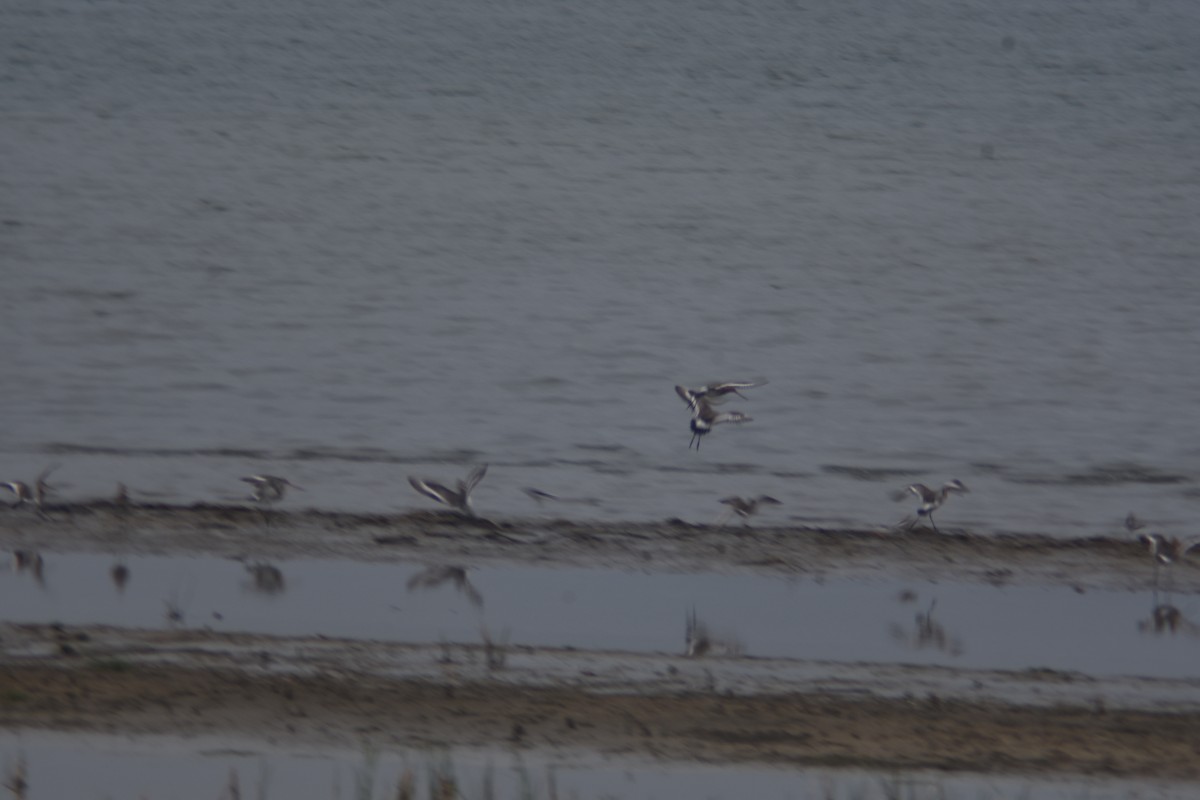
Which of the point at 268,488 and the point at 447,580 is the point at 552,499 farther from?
the point at 447,580

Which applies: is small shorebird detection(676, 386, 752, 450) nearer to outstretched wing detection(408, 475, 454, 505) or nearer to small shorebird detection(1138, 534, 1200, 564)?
outstretched wing detection(408, 475, 454, 505)

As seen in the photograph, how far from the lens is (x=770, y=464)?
10898 millimetres

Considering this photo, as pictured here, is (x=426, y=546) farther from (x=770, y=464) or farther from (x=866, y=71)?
(x=866, y=71)

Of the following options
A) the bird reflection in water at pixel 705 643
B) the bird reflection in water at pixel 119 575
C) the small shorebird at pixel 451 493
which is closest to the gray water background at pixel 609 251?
the small shorebird at pixel 451 493

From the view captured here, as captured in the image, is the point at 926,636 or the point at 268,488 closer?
the point at 926,636

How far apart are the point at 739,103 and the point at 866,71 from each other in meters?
2.32

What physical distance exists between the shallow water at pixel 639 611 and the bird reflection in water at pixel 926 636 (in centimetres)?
1

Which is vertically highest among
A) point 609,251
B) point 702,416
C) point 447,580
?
Result: point 609,251

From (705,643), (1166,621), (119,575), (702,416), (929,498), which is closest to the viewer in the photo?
(705,643)

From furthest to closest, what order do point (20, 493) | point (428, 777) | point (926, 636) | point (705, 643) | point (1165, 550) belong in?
point (20, 493) → point (1165, 550) → point (926, 636) → point (705, 643) → point (428, 777)

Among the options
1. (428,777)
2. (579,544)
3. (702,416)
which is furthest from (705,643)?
(702,416)

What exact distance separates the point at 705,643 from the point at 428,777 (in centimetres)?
209

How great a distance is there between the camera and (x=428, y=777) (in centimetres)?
506

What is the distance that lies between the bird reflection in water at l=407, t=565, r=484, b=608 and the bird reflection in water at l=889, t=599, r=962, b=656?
5.50ft
